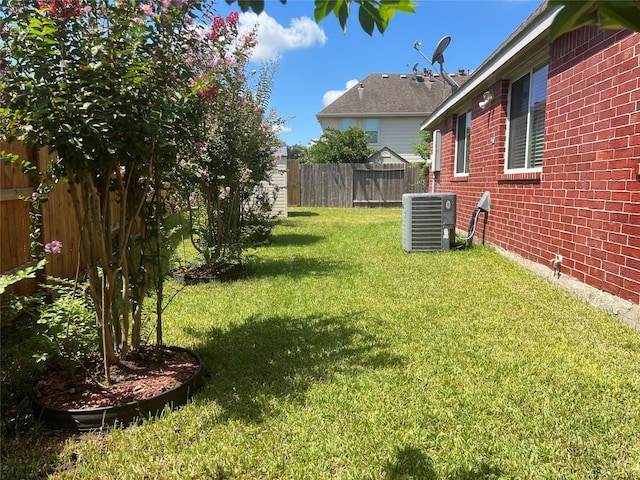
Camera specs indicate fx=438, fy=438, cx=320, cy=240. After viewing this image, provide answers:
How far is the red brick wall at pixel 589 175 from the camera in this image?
11.5 ft

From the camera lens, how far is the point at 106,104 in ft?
6.67

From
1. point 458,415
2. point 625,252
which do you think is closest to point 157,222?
point 458,415

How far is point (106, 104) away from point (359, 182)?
17124mm

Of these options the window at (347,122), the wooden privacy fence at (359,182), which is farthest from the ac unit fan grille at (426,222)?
the window at (347,122)

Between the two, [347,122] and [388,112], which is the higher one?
[388,112]

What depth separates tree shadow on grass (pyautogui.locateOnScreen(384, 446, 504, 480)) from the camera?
5.83 ft

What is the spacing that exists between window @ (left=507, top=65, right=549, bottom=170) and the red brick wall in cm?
32

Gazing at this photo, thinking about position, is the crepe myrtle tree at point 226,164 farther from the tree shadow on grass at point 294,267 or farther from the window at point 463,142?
the window at point 463,142

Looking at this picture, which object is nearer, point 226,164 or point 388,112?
point 226,164

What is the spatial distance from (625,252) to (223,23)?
349 cm

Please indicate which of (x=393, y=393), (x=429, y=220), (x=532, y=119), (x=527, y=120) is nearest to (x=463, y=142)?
(x=429, y=220)

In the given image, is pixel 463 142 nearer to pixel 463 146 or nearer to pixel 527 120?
pixel 463 146

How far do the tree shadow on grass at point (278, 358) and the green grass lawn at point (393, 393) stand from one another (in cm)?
1

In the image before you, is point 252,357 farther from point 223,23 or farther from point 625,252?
point 625,252
